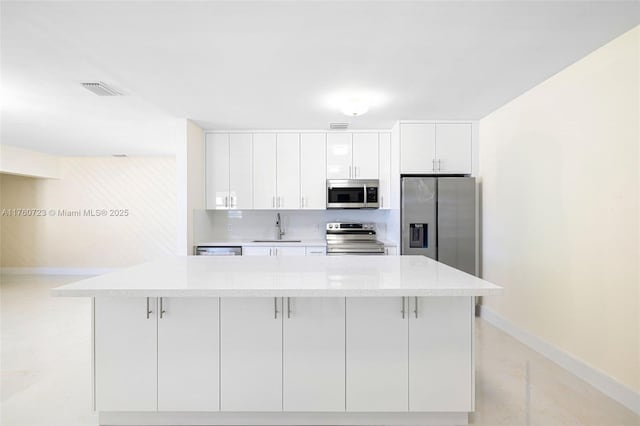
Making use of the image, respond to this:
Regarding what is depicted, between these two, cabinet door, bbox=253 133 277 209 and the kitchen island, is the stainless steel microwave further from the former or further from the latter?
the kitchen island

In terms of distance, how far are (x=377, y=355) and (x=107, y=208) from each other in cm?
701

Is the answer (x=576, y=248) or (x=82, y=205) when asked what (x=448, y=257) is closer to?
(x=576, y=248)

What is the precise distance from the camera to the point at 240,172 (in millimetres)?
4848

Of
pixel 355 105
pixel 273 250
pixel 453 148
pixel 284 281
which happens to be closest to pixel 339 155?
pixel 355 105

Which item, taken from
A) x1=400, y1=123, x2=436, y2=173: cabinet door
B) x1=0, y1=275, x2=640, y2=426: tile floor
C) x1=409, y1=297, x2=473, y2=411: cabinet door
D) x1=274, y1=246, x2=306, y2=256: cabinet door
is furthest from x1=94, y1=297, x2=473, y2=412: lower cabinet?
x1=400, y1=123, x2=436, y2=173: cabinet door

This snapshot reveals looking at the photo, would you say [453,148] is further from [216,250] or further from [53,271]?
[53,271]

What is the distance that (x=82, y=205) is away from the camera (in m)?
7.23

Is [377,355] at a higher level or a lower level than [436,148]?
lower

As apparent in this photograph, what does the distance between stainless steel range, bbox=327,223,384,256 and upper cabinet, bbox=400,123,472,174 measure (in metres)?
1.05

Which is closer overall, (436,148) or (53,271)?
(436,148)

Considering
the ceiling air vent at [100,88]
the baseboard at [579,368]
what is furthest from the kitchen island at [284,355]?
the ceiling air vent at [100,88]

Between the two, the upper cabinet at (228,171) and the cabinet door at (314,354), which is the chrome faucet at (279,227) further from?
the cabinet door at (314,354)

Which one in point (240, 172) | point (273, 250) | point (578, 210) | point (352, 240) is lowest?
point (273, 250)

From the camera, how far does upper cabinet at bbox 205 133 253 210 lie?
4832mm
